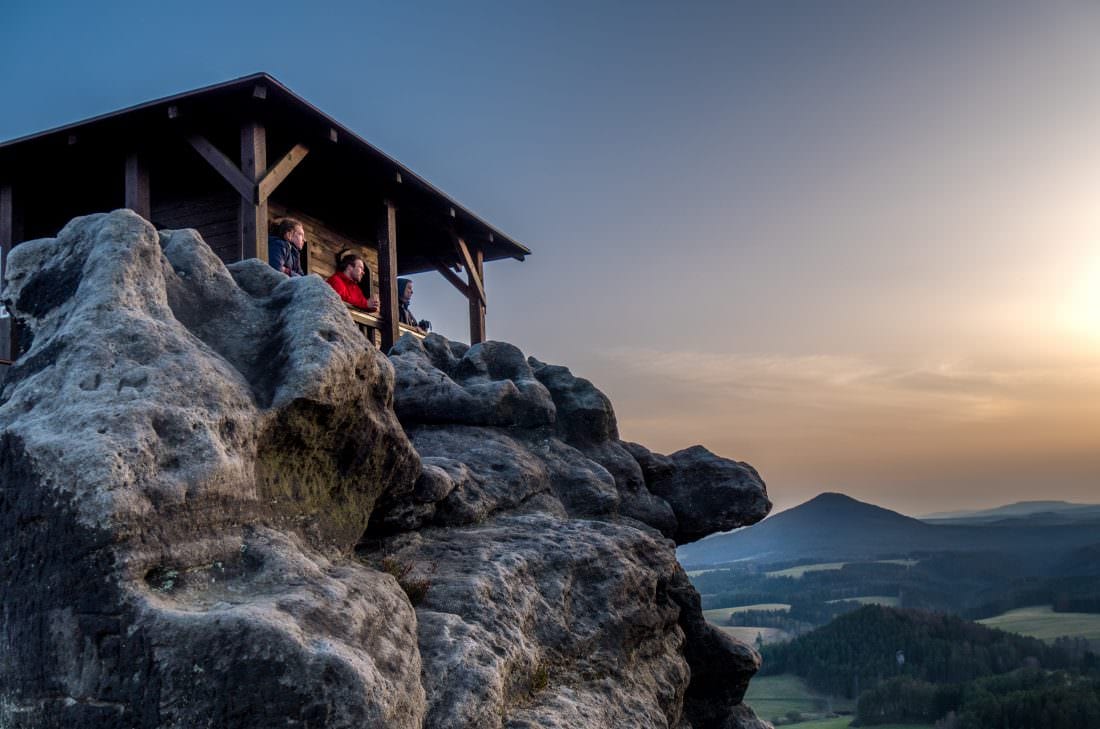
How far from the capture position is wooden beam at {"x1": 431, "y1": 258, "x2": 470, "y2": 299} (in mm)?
27031

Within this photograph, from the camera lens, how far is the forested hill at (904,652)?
163 metres

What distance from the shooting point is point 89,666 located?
14.6 ft

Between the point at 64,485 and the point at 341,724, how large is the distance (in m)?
2.15

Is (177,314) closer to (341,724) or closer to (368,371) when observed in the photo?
A: (368,371)

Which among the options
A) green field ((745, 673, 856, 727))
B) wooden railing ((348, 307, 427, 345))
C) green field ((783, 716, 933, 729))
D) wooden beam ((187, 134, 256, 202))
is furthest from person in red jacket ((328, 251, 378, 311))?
green field ((745, 673, 856, 727))

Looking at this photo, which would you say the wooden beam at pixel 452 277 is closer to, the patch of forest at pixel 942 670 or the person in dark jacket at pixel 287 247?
the person in dark jacket at pixel 287 247

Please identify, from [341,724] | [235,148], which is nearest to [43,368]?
[341,724]

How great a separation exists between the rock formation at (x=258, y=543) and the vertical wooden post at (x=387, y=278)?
10.6m

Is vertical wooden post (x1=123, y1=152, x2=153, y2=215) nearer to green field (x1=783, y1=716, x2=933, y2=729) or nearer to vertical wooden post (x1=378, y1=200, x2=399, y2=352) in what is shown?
vertical wooden post (x1=378, y1=200, x2=399, y2=352)

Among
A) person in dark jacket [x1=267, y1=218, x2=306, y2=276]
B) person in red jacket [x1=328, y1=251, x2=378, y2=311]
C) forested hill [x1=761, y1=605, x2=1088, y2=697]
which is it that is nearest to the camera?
person in dark jacket [x1=267, y1=218, x2=306, y2=276]

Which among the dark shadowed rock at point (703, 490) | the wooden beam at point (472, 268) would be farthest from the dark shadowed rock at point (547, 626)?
the wooden beam at point (472, 268)

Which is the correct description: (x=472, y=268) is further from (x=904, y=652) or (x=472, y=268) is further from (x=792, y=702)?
(x=904, y=652)

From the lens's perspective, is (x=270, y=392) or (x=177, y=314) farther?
(x=177, y=314)

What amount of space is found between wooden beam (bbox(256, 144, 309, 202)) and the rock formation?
885 cm
